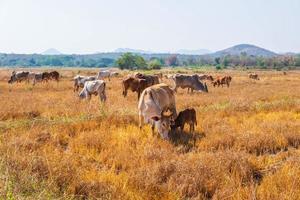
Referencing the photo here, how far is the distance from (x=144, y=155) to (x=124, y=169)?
0.70 metres

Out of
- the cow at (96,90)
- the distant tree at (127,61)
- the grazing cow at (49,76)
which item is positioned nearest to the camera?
the cow at (96,90)

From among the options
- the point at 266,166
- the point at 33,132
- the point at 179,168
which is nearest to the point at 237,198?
the point at 179,168

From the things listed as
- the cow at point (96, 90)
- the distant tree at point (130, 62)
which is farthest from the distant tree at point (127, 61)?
the cow at point (96, 90)

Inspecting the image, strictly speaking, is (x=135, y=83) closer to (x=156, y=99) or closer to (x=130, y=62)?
(x=156, y=99)

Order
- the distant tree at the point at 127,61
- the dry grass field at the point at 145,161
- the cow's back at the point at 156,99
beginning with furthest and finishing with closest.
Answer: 1. the distant tree at the point at 127,61
2. the cow's back at the point at 156,99
3. the dry grass field at the point at 145,161

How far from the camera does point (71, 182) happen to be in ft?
22.5

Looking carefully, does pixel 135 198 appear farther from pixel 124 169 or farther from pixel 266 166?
pixel 266 166

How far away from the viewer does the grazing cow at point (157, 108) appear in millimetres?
11047

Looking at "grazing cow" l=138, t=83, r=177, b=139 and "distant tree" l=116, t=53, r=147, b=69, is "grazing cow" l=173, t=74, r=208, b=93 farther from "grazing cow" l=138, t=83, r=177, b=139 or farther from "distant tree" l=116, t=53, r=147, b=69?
"distant tree" l=116, t=53, r=147, b=69

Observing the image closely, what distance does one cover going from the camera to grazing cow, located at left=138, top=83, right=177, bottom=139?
11.0 metres

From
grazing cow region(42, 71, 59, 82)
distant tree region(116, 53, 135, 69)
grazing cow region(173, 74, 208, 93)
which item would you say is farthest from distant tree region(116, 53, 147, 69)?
grazing cow region(173, 74, 208, 93)

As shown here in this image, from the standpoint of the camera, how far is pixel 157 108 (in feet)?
38.4

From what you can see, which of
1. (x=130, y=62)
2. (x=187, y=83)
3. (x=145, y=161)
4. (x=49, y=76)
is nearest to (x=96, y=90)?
(x=187, y=83)

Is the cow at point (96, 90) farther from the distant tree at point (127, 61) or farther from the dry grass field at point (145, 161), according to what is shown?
the distant tree at point (127, 61)
